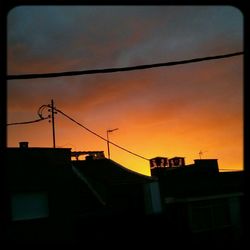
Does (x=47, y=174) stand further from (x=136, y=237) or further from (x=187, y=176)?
(x=187, y=176)

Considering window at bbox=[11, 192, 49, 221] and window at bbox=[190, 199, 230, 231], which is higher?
window at bbox=[11, 192, 49, 221]

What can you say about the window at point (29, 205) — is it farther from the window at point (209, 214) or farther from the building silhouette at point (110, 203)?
the window at point (209, 214)

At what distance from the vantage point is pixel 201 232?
25.5 meters

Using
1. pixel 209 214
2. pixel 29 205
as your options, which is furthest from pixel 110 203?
pixel 29 205

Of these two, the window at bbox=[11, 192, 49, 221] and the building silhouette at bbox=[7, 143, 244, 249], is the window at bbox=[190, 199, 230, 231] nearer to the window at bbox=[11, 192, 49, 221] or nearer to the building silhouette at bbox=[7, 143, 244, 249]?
the building silhouette at bbox=[7, 143, 244, 249]

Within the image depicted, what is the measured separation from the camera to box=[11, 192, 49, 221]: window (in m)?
21.9

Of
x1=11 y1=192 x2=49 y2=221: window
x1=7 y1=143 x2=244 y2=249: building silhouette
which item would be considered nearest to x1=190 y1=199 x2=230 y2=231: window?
x1=7 y1=143 x2=244 y2=249: building silhouette

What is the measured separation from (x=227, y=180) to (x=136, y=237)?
1612cm

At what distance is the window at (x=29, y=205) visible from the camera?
21.9 metres

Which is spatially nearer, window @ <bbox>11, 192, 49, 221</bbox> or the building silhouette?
the building silhouette

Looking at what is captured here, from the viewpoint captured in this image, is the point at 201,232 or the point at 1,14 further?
the point at 201,232

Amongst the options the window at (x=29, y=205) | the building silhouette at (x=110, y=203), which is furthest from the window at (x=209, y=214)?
the window at (x=29, y=205)

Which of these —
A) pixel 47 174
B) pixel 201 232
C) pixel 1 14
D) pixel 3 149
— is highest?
pixel 47 174

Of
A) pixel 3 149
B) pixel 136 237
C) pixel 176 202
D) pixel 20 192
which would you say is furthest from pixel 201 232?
pixel 3 149
